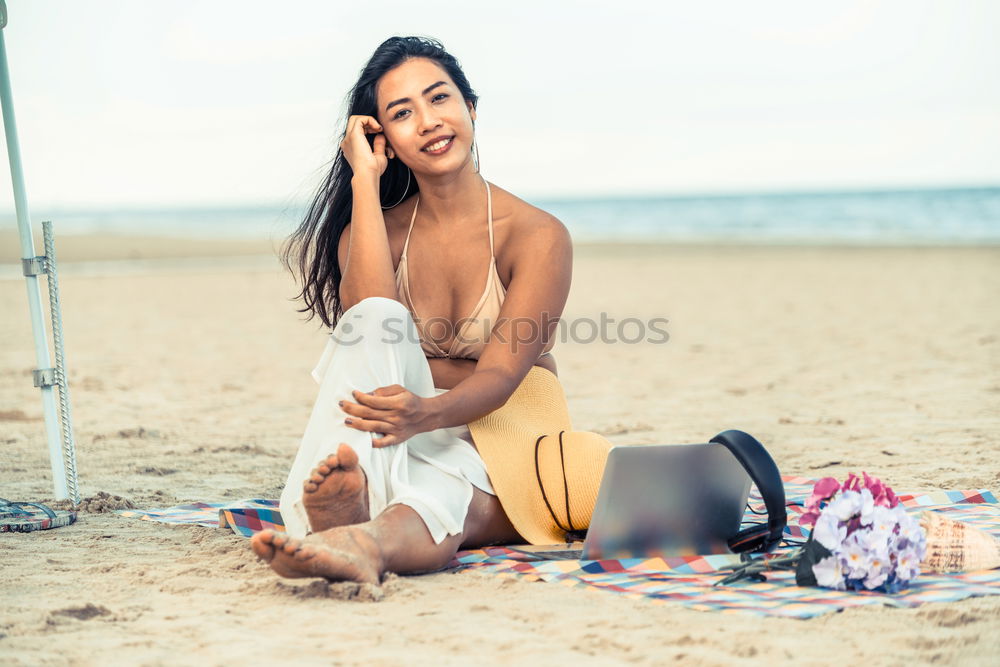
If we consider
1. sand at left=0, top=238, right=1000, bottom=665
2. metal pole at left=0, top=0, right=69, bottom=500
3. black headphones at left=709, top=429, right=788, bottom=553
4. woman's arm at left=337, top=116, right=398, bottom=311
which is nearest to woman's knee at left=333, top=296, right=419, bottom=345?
woman's arm at left=337, top=116, right=398, bottom=311

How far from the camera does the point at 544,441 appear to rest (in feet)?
10.1

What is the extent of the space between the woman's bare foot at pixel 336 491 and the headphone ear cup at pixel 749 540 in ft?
3.38

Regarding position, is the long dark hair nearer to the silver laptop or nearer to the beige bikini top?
the beige bikini top

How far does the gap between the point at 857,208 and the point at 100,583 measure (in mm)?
35678

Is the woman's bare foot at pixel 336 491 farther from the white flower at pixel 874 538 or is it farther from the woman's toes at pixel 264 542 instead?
the white flower at pixel 874 538

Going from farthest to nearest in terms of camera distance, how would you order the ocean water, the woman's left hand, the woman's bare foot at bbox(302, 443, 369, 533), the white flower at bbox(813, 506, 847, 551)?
the ocean water < the woman's left hand < the woman's bare foot at bbox(302, 443, 369, 533) < the white flower at bbox(813, 506, 847, 551)

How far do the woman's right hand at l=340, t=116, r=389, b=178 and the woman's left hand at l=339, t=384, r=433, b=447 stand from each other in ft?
2.85

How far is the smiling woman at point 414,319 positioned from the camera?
2660 millimetres

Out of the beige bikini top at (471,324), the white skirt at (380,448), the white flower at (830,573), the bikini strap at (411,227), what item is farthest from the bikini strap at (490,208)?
the white flower at (830,573)

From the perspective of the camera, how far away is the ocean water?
23484 mm

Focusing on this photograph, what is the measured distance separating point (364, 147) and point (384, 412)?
1.01 meters

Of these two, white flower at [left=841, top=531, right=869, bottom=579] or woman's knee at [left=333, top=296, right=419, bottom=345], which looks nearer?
white flower at [left=841, top=531, right=869, bottom=579]

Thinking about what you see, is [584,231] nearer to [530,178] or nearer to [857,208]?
[857,208]

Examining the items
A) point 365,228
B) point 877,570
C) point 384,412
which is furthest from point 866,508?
point 365,228
